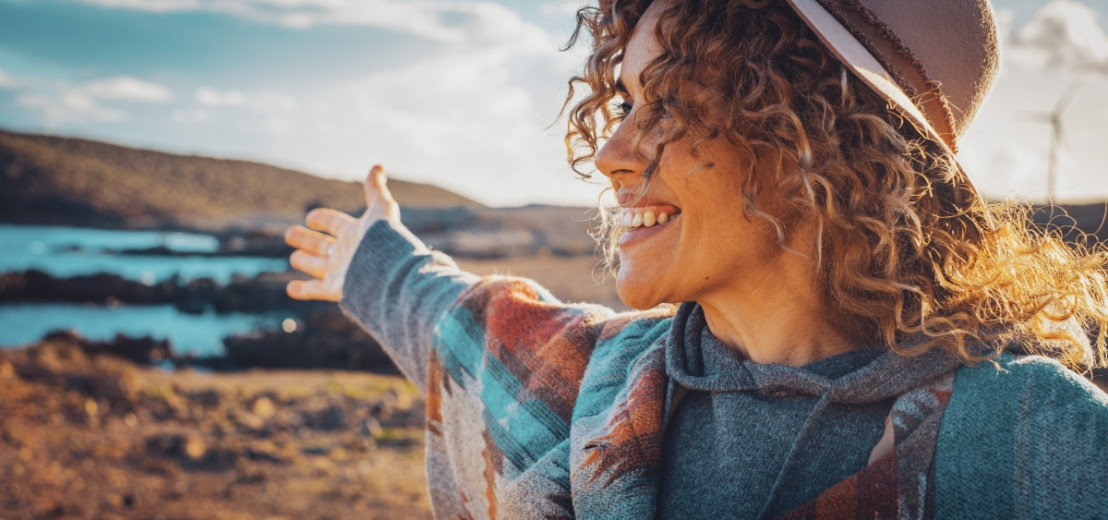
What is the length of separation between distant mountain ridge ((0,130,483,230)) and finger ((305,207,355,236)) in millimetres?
55778

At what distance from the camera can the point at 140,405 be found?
7168 mm

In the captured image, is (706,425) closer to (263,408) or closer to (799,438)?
(799,438)

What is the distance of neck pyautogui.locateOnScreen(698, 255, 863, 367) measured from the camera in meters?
1.33

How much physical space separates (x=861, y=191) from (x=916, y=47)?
0.24m

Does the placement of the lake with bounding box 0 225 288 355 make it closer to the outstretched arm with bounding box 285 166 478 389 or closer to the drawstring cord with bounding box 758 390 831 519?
the outstretched arm with bounding box 285 166 478 389

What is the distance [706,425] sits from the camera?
133 cm

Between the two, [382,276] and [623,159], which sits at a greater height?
[623,159]

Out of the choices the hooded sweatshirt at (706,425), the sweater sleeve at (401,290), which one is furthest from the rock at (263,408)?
the hooded sweatshirt at (706,425)

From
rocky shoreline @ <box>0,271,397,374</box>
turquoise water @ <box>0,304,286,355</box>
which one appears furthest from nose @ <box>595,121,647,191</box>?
turquoise water @ <box>0,304,286,355</box>

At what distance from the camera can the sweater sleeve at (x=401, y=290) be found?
200 cm

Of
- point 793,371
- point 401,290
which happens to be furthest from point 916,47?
point 401,290

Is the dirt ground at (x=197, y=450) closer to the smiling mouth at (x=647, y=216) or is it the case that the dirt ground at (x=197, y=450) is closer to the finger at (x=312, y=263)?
the finger at (x=312, y=263)

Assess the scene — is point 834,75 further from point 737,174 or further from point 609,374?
point 609,374

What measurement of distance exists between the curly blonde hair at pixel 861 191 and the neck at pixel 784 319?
0.12 feet
